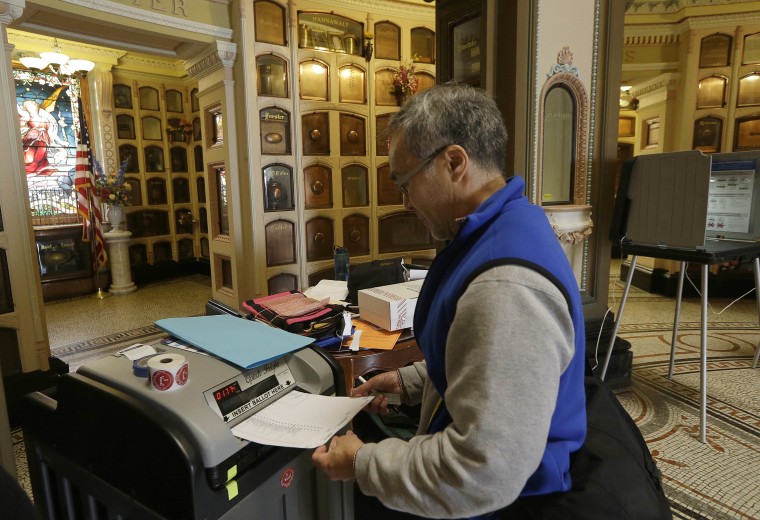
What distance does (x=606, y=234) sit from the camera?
2.49 m

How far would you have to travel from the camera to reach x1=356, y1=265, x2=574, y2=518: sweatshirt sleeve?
570 millimetres

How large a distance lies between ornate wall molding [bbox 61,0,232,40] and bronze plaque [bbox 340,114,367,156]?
1115 mm

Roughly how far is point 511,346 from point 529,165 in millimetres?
1862

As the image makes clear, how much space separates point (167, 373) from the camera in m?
0.72

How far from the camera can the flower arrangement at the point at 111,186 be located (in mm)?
4887

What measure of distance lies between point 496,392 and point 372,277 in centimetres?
112

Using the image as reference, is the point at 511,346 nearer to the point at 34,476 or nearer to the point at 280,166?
the point at 34,476

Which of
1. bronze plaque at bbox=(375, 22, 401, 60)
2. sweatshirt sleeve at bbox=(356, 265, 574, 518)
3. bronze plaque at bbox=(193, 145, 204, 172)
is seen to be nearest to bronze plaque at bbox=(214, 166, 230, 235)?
bronze plaque at bbox=(375, 22, 401, 60)

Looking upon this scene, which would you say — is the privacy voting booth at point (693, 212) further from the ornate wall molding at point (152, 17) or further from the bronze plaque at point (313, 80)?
the ornate wall molding at point (152, 17)

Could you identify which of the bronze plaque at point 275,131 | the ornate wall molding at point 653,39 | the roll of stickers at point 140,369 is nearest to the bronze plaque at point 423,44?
the bronze plaque at point 275,131

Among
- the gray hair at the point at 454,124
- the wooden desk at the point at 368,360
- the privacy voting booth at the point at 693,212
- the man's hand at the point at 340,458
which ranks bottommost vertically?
the wooden desk at the point at 368,360

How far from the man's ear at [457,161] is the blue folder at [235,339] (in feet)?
1.51

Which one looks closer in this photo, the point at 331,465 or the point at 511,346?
the point at 511,346

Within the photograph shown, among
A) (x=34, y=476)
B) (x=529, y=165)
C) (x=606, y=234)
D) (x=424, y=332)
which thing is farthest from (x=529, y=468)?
(x=606, y=234)
